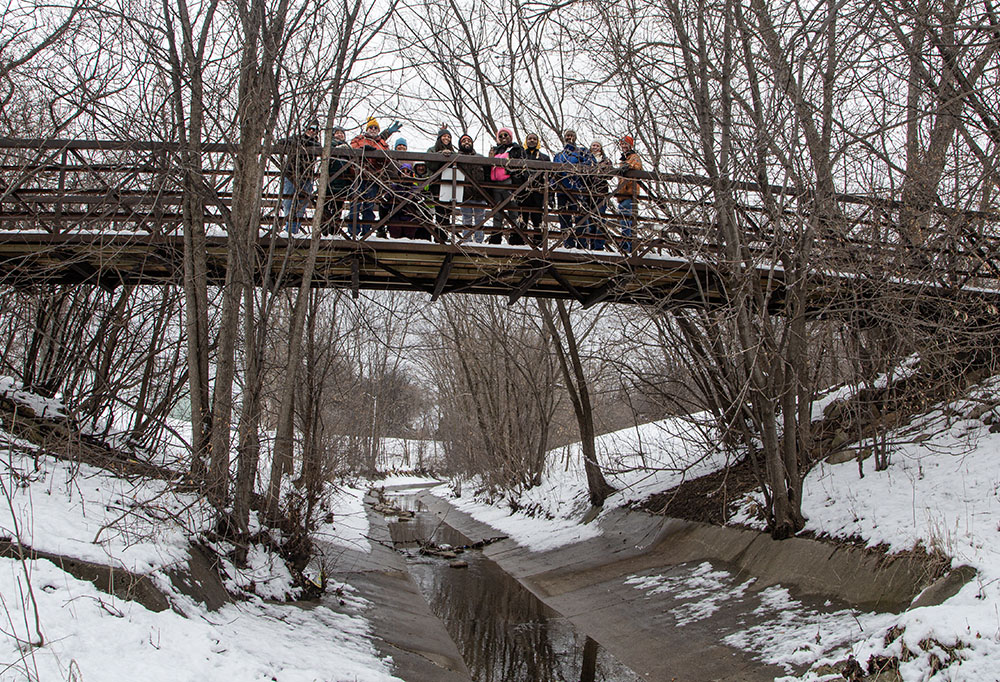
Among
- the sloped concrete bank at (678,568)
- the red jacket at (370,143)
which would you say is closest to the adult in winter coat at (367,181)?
the red jacket at (370,143)

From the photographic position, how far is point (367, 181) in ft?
32.1

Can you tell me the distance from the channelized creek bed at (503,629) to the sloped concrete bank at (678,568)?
0.25 meters

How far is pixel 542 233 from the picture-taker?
916 centimetres

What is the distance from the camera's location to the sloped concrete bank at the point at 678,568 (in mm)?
6316

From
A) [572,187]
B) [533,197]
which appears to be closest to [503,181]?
[533,197]

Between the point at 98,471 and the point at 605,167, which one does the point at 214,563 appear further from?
the point at 605,167

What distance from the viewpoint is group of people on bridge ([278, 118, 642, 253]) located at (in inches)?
330

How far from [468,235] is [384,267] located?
1.54 metres

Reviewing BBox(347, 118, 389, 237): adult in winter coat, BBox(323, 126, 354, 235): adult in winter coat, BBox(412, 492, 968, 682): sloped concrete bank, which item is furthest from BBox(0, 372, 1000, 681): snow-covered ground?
BBox(347, 118, 389, 237): adult in winter coat

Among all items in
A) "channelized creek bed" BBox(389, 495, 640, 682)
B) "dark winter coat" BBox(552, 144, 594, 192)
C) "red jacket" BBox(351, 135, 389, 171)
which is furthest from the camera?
"dark winter coat" BBox(552, 144, 594, 192)

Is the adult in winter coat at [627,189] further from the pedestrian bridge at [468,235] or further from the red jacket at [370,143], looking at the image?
the red jacket at [370,143]

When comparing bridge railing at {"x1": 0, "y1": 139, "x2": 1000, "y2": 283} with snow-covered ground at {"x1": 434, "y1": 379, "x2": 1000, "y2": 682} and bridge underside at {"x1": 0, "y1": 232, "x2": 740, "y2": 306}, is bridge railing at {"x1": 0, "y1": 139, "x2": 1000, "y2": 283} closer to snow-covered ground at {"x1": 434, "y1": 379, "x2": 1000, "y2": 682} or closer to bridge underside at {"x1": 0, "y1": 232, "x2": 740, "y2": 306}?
bridge underside at {"x1": 0, "y1": 232, "x2": 740, "y2": 306}

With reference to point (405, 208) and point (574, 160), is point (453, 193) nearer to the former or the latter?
point (405, 208)

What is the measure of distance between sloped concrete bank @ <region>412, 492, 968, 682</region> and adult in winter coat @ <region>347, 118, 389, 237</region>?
609 cm
